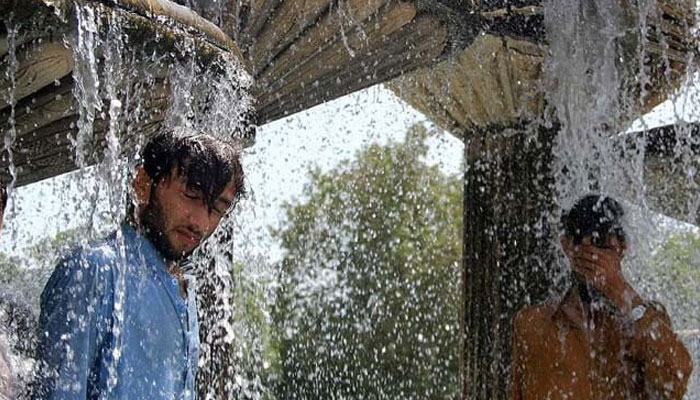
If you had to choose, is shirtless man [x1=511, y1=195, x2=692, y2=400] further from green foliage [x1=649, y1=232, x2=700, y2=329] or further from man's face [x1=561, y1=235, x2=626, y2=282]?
green foliage [x1=649, y1=232, x2=700, y2=329]

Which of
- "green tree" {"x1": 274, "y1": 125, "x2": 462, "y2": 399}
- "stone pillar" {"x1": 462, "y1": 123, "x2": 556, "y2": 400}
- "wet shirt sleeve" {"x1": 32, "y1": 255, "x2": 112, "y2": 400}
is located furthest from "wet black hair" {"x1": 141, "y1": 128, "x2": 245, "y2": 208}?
"green tree" {"x1": 274, "y1": 125, "x2": 462, "y2": 399}

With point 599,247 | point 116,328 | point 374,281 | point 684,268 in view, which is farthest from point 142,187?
point 684,268

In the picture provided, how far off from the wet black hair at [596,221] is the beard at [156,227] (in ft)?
5.34

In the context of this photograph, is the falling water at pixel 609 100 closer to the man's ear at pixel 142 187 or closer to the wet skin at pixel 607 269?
the wet skin at pixel 607 269

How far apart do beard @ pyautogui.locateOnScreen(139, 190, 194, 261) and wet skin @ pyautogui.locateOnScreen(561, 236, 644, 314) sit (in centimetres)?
161

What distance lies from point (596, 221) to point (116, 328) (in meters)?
1.87

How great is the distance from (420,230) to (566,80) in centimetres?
1756

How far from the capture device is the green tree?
20.4 m

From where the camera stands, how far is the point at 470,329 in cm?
563

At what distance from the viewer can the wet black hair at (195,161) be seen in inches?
95.1

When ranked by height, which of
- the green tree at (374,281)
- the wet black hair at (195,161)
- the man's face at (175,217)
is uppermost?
the wet black hair at (195,161)

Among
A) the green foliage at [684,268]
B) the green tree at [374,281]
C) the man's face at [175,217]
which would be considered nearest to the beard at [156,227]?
the man's face at [175,217]

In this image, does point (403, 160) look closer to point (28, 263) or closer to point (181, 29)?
point (28, 263)

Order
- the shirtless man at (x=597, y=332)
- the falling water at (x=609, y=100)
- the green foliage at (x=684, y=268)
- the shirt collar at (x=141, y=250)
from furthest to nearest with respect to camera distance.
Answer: the green foliage at (x=684, y=268), the falling water at (x=609, y=100), the shirtless man at (x=597, y=332), the shirt collar at (x=141, y=250)
